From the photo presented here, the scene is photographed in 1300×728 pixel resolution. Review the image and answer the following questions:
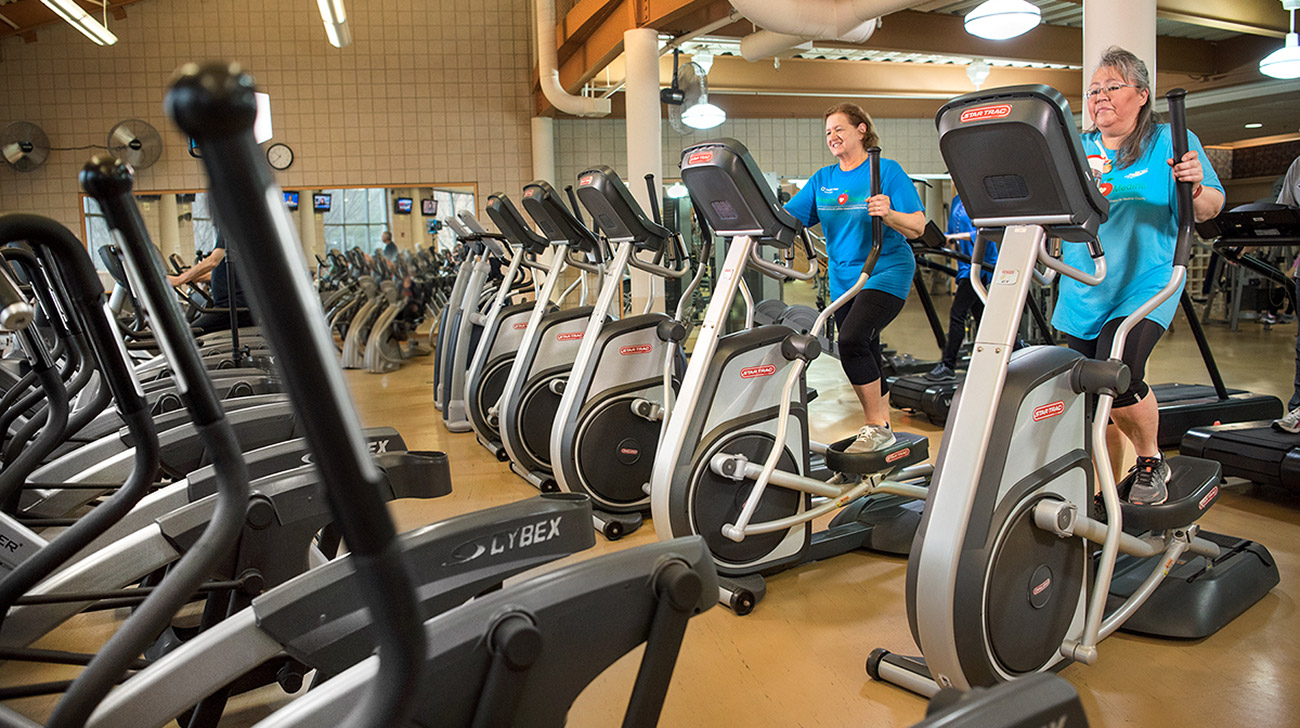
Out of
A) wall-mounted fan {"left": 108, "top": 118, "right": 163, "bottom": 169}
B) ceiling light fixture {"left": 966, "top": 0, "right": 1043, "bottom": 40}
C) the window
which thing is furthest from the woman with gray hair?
wall-mounted fan {"left": 108, "top": 118, "right": 163, "bottom": 169}

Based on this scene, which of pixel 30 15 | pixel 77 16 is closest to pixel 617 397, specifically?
pixel 77 16

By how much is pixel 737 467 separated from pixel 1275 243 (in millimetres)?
2679

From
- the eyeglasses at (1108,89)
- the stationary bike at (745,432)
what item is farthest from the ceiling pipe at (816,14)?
the eyeglasses at (1108,89)

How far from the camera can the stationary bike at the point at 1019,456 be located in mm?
1795

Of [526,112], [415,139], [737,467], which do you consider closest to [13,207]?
[415,139]

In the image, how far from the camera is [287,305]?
0.46m

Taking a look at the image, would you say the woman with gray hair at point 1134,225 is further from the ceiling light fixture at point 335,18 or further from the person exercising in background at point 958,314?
the ceiling light fixture at point 335,18

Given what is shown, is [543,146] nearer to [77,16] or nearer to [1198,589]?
[77,16]

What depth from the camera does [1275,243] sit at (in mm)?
3654

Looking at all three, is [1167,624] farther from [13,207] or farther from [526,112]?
[13,207]

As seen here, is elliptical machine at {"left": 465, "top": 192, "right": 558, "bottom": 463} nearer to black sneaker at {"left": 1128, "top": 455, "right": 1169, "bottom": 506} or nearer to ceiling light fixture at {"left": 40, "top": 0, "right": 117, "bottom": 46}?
black sneaker at {"left": 1128, "top": 455, "right": 1169, "bottom": 506}

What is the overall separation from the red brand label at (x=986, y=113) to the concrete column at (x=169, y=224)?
38.3ft

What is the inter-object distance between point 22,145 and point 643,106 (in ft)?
29.1

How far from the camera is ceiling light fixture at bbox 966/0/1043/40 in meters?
5.31
